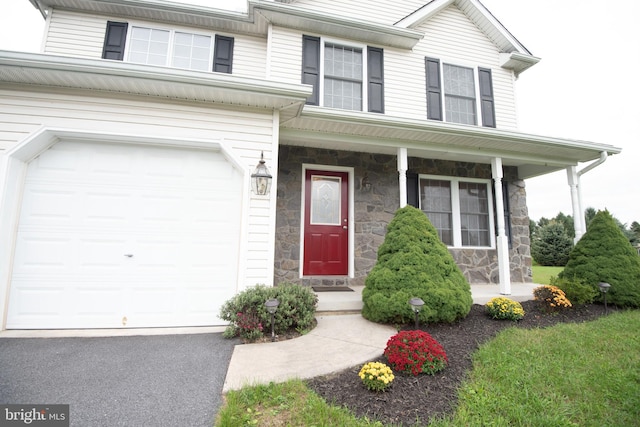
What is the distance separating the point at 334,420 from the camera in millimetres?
1656

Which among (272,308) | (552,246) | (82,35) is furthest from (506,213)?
(82,35)

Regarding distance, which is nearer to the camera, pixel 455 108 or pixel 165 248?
pixel 165 248

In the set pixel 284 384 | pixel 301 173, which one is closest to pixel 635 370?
pixel 284 384

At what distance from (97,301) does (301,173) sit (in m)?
3.63

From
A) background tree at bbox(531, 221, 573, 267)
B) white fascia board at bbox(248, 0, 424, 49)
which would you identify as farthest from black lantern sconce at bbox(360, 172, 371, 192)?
background tree at bbox(531, 221, 573, 267)

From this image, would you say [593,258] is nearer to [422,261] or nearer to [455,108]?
[422,261]

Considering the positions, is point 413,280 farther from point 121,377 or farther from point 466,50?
point 466,50

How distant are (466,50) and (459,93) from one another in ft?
3.95

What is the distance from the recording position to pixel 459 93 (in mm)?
6309

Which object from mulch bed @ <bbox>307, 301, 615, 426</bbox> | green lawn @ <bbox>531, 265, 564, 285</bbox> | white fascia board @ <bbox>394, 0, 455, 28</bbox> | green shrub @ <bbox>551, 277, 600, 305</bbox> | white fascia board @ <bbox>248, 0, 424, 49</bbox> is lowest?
mulch bed @ <bbox>307, 301, 615, 426</bbox>

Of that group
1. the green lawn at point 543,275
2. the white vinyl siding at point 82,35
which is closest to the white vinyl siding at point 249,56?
the white vinyl siding at point 82,35

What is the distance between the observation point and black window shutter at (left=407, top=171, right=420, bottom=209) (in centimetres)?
567

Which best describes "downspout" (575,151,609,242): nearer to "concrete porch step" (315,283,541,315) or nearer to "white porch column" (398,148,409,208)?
"concrete porch step" (315,283,541,315)

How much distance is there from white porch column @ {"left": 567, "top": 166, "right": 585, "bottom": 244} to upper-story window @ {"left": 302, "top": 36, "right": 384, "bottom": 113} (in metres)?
4.29
